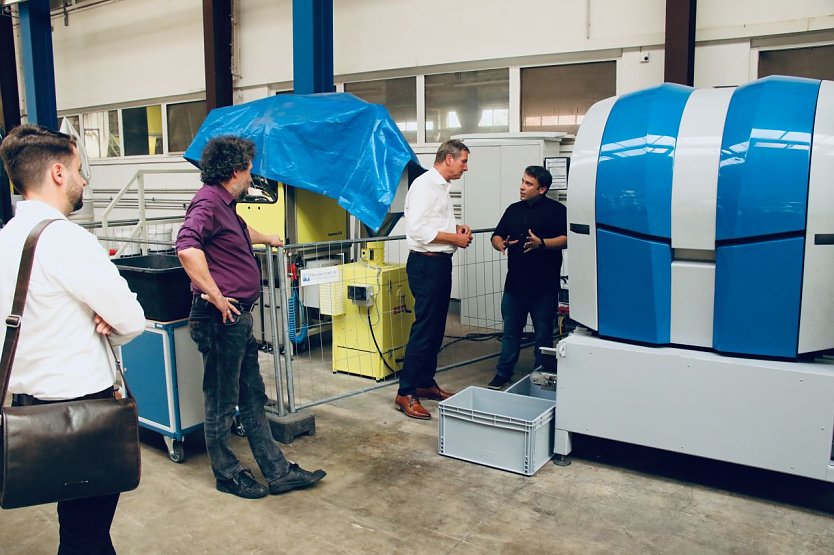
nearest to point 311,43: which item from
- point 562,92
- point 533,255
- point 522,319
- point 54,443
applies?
point 562,92

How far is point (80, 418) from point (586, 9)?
5.38 meters

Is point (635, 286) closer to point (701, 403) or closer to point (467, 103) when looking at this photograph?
point (701, 403)

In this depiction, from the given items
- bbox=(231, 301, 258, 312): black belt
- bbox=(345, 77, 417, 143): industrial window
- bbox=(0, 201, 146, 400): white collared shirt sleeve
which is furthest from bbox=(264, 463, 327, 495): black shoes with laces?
bbox=(345, 77, 417, 143): industrial window

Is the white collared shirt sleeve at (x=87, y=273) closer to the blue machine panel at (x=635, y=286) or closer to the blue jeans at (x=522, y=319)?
the blue machine panel at (x=635, y=286)

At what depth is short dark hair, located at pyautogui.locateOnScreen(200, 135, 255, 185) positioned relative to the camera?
276cm

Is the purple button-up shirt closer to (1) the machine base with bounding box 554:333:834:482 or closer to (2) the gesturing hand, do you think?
(1) the machine base with bounding box 554:333:834:482

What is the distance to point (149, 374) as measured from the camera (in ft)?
10.9

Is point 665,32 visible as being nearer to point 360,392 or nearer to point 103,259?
→ point 360,392

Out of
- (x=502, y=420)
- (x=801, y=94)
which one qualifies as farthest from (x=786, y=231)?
(x=502, y=420)

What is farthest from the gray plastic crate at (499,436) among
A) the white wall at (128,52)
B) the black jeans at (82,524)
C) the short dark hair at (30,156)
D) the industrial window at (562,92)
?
the white wall at (128,52)

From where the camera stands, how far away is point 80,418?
162 centimetres

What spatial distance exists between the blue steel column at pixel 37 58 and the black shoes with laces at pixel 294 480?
7387mm

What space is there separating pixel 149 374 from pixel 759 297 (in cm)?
285

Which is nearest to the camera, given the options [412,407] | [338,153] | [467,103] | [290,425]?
[290,425]
